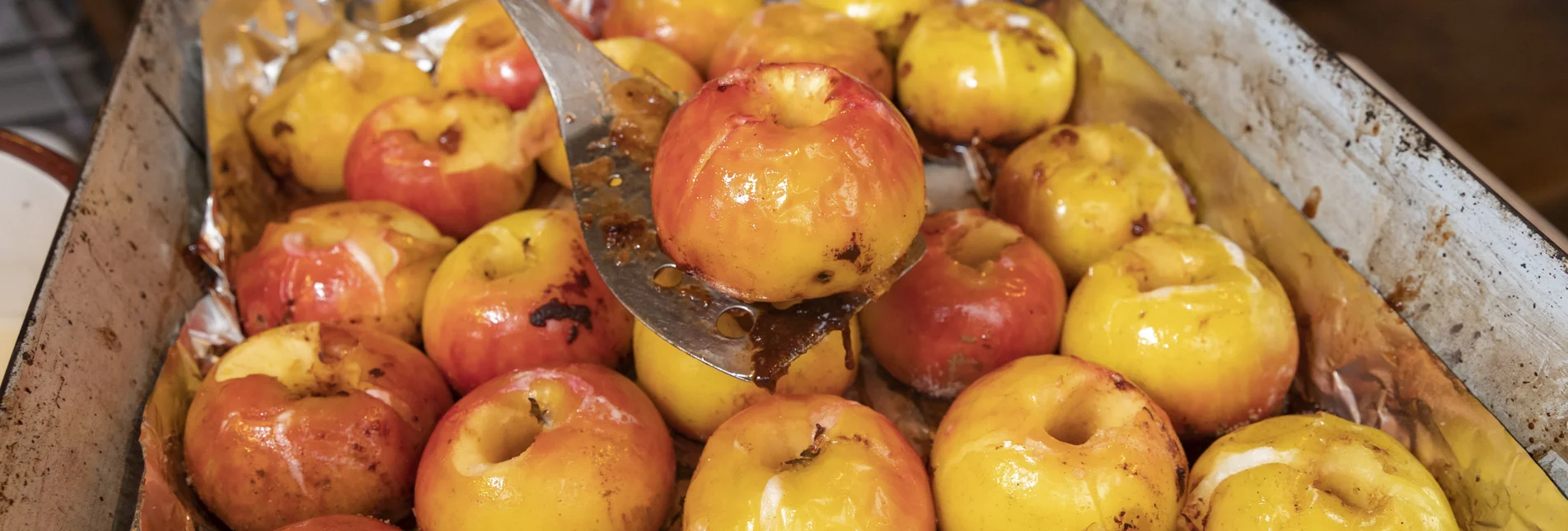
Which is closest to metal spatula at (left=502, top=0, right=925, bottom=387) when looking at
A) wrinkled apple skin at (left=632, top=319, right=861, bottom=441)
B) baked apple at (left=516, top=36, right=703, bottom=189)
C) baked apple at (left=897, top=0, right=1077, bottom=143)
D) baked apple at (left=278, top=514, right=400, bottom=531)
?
wrinkled apple skin at (left=632, top=319, right=861, bottom=441)

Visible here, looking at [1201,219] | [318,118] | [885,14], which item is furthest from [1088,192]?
[318,118]

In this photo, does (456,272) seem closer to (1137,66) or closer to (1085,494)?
(1085,494)

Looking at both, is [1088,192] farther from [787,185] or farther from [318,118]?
[318,118]

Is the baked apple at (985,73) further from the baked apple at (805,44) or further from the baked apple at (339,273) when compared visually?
the baked apple at (339,273)

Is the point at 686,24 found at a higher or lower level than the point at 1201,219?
higher

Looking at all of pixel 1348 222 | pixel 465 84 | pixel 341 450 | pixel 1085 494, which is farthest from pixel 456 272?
pixel 1348 222

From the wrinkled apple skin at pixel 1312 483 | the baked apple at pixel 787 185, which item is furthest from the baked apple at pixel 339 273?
the wrinkled apple skin at pixel 1312 483
